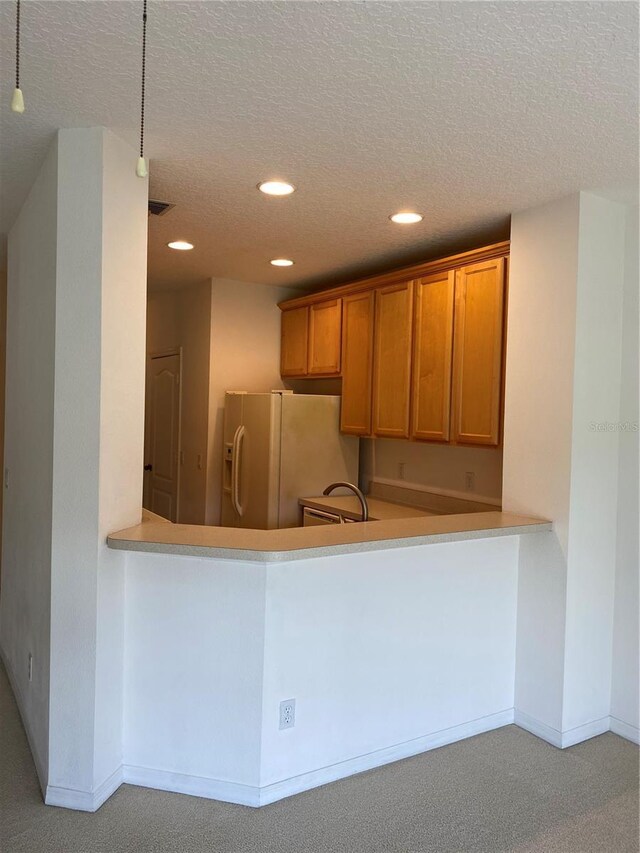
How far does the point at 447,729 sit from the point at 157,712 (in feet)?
4.36

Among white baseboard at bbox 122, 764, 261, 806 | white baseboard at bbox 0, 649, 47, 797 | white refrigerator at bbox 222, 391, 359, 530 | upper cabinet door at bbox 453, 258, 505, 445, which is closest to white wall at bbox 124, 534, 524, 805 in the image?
white baseboard at bbox 122, 764, 261, 806

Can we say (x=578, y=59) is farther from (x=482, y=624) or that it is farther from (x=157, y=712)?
(x=157, y=712)

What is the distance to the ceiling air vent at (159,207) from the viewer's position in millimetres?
3053

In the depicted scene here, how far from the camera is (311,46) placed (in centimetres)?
173

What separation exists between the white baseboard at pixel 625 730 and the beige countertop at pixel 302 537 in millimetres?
1048

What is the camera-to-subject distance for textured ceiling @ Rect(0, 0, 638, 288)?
1.62 meters

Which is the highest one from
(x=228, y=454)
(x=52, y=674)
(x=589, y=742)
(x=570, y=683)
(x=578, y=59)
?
(x=578, y=59)

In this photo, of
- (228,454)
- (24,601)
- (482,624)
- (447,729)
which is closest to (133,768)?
(24,601)

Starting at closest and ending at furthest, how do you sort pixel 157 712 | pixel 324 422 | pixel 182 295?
pixel 157 712, pixel 324 422, pixel 182 295

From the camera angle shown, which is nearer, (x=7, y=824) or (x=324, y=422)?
(x=7, y=824)

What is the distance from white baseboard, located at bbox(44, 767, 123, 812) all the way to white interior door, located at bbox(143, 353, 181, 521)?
3.20m

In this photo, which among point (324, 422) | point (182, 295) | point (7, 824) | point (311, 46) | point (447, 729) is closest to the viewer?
point (311, 46)

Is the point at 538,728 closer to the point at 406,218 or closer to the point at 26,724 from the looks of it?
the point at 26,724

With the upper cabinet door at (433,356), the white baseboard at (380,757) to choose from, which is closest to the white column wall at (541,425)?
the white baseboard at (380,757)
